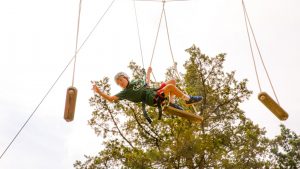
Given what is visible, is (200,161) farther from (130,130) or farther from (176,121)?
(130,130)

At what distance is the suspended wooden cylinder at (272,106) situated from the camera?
256 inches

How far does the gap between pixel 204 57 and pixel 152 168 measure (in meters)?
5.41

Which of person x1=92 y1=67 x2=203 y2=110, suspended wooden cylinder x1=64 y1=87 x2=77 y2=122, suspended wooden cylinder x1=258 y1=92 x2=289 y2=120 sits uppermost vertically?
person x1=92 y1=67 x2=203 y2=110

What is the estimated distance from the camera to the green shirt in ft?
24.8

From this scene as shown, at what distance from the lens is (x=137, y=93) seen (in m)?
7.55

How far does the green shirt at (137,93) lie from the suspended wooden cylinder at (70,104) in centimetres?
167

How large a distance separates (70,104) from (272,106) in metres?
3.42

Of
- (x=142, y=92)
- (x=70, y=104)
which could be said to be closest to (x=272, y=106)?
(x=142, y=92)

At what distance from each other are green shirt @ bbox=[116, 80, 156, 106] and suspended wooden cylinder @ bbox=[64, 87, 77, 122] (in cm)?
167

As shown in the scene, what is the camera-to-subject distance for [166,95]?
25.1 ft

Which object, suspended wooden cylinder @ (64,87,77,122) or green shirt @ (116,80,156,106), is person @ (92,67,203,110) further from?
suspended wooden cylinder @ (64,87,77,122)

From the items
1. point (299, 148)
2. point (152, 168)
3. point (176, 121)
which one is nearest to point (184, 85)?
point (176, 121)

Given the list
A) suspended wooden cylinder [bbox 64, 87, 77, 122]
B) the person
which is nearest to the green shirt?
the person

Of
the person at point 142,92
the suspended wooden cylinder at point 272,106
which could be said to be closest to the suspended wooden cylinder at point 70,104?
the person at point 142,92
